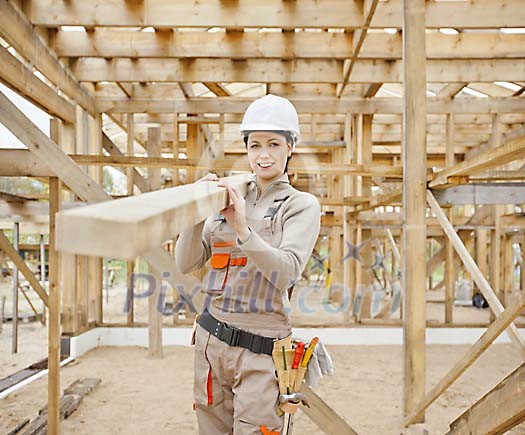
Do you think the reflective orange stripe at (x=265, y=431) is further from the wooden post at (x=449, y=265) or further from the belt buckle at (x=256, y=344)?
the wooden post at (x=449, y=265)

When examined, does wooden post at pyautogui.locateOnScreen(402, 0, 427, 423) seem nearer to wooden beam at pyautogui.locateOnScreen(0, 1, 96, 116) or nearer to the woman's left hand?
the woman's left hand

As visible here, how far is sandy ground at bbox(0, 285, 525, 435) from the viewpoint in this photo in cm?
473

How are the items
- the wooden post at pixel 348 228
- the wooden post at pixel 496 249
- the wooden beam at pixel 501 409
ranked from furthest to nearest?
the wooden post at pixel 496 249 → the wooden post at pixel 348 228 → the wooden beam at pixel 501 409

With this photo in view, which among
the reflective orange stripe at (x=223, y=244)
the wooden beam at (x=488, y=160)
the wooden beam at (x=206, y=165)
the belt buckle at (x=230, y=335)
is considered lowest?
the belt buckle at (x=230, y=335)

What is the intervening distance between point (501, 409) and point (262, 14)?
4053 mm

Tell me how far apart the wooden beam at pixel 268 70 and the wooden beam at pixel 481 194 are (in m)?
2.78

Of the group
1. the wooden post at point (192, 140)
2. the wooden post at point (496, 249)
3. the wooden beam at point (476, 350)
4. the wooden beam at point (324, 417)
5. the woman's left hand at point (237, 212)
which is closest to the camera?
the woman's left hand at point (237, 212)

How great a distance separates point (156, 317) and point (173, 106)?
2869mm

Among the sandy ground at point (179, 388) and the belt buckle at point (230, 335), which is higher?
the belt buckle at point (230, 335)

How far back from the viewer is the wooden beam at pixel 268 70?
6887 millimetres

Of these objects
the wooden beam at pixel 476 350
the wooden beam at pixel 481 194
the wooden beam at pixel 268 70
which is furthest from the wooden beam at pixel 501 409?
the wooden beam at pixel 268 70

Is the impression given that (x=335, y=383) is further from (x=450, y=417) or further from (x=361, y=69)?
(x=361, y=69)

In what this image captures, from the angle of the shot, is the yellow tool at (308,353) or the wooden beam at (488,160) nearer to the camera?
the yellow tool at (308,353)

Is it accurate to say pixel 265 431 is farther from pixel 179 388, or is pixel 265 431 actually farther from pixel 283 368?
pixel 179 388
